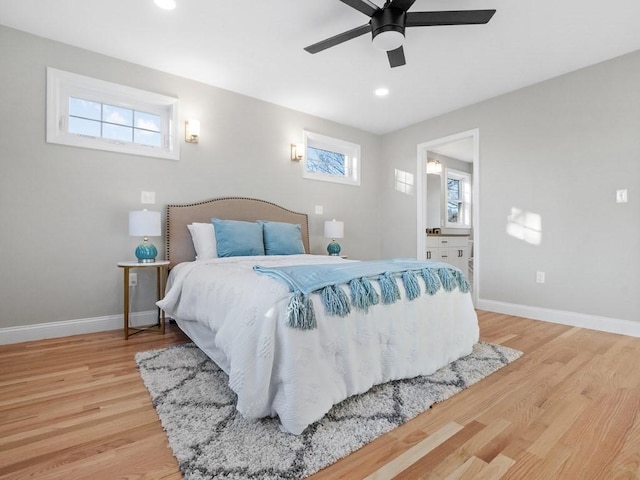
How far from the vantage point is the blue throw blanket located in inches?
55.9

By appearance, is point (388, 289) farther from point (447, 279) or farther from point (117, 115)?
point (117, 115)

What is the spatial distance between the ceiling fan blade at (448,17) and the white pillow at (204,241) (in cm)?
237

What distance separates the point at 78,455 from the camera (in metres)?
1.24

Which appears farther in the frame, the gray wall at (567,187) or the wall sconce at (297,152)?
the wall sconce at (297,152)

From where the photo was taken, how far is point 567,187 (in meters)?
3.18

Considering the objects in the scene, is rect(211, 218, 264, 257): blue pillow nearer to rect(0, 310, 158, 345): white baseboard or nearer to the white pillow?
the white pillow

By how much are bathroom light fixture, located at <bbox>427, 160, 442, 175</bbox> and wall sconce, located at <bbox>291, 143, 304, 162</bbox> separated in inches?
115

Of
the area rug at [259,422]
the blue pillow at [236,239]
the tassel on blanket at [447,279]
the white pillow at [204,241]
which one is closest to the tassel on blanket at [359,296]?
A: the area rug at [259,422]

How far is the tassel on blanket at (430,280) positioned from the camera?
78.3 inches

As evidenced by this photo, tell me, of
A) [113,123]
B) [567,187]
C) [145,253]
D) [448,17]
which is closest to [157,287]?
[145,253]

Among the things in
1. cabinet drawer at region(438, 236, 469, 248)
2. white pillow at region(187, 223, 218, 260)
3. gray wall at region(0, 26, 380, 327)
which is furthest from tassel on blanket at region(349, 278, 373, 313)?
cabinet drawer at region(438, 236, 469, 248)

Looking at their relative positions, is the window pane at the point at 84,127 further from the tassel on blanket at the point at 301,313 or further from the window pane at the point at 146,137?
the tassel on blanket at the point at 301,313

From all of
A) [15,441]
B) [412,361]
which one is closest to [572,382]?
[412,361]

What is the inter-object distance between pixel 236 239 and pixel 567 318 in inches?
132
